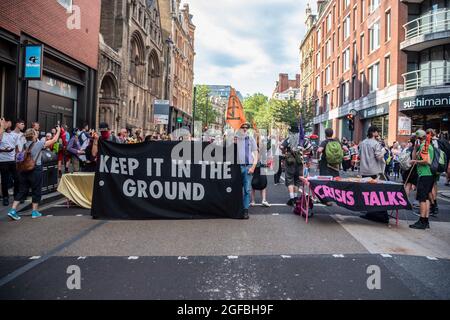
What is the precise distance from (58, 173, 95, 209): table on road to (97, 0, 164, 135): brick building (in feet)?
45.3

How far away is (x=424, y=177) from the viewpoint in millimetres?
6992

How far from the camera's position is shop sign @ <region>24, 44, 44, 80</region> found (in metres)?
12.8

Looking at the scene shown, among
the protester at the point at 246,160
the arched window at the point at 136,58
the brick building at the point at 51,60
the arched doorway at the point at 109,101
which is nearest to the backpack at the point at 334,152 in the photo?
the protester at the point at 246,160

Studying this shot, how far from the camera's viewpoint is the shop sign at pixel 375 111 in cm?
2623

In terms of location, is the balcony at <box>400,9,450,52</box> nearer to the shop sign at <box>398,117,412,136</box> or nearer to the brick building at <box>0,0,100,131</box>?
the shop sign at <box>398,117,412,136</box>

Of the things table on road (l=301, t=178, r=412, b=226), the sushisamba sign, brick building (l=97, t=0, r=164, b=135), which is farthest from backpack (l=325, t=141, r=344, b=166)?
the sushisamba sign

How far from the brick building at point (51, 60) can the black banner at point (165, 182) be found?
7.52 m

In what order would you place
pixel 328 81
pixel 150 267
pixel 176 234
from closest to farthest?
pixel 150 267 < pixel 176 234 < pixel 328 81

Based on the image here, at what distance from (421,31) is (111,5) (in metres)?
21.6

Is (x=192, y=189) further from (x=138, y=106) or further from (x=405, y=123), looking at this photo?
(x=138, y=106)

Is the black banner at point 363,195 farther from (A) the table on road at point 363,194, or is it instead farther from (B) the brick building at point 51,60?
(B) the brick building at point 51,60

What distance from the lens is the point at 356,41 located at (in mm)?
33406
